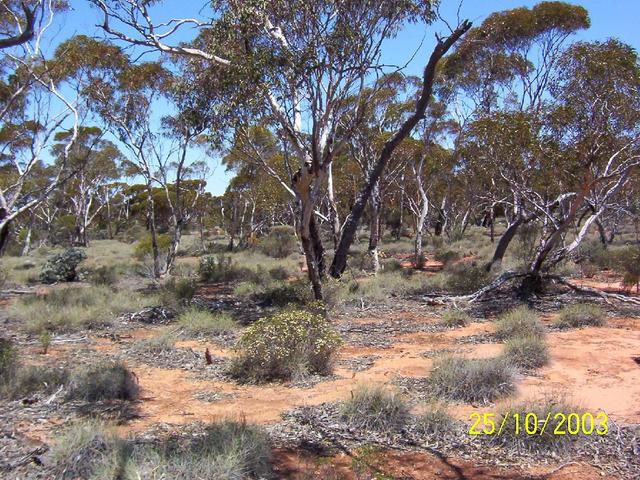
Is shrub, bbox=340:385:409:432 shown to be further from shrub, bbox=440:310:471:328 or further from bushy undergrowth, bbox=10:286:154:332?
bushy undergrowth, bbox=10:286:154:332

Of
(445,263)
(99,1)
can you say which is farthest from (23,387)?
(445,263)

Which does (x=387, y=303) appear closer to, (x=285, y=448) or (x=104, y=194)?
(x=285, y=448)

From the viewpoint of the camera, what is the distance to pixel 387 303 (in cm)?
1360

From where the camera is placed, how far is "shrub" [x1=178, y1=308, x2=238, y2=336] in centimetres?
1020

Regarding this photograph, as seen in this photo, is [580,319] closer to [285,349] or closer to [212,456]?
[285,349]

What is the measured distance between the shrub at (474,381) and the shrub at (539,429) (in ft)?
3.03

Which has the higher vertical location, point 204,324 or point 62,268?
point 62,268

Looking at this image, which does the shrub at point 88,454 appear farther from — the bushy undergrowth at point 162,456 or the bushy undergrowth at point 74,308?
the bushy undergrowth at point 74,308

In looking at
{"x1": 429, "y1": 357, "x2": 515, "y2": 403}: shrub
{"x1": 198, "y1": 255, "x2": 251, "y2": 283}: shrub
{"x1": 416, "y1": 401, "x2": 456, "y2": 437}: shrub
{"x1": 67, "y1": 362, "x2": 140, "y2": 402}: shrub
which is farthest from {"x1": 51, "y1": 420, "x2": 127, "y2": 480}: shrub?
{"x1": 198, "y1": 255, "x2": 251, "y2": 283}: shrub

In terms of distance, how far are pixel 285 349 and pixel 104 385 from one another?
2.29 meters

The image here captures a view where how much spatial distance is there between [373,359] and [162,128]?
14329mm

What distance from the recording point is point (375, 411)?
18.2ft

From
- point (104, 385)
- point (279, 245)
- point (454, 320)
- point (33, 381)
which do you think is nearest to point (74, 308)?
point (33, 381)
